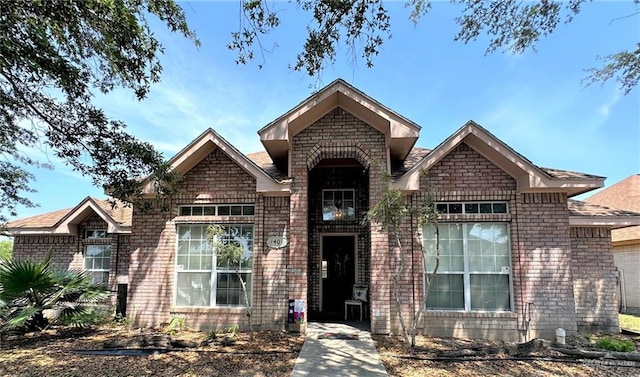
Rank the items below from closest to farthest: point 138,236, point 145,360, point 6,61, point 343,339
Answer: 1. point 6,61
2. point 145,360
3. point 343,339
4. point 138,236

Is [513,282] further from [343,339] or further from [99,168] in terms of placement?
[99,168]

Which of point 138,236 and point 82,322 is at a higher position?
point 138,236

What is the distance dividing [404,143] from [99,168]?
6.99m

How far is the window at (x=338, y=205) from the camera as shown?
37.2 ft


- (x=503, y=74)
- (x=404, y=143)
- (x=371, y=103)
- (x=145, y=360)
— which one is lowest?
(x=145, y=360)

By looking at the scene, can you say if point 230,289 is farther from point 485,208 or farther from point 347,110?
point 485,208

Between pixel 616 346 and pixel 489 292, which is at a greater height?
pixel 489 292

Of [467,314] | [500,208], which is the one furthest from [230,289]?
[500,208]

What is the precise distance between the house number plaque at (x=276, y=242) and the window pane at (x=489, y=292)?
459 centimetres

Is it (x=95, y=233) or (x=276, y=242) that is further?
(x=95, y=233)

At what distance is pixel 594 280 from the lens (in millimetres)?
9820

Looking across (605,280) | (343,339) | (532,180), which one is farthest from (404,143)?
(605,280)

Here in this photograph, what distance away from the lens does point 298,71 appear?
242 inches

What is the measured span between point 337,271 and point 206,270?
4333 millimetres
